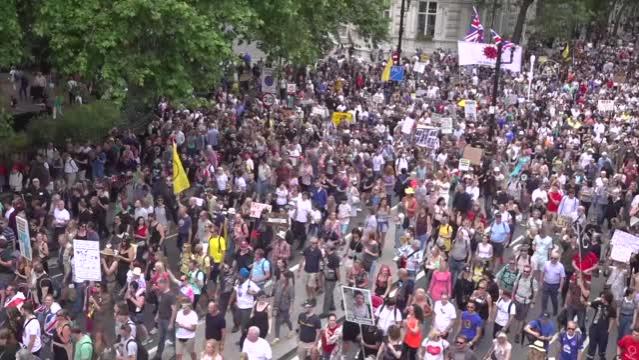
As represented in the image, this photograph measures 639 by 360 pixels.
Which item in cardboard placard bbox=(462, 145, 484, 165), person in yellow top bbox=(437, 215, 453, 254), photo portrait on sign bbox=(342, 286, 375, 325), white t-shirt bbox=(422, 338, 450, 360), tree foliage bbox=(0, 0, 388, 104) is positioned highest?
tree foliage bbox=(0, 0, 388, 104)

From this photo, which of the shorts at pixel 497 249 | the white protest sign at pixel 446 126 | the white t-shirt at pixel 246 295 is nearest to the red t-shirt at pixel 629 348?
the shorts at pixel 497 249

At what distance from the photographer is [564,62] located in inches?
1892

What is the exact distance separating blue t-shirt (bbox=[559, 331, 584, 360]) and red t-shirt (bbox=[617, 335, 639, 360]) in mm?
554

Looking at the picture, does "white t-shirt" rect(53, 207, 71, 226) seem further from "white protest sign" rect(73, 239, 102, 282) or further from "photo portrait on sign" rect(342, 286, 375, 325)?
"photo portrait on sign" rect(342, 286, 375, 325)

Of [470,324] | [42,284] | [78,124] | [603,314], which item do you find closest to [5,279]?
[42,284]

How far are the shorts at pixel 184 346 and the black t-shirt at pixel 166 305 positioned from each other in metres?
0.38

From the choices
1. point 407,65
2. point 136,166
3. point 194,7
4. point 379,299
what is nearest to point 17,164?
point 136,166

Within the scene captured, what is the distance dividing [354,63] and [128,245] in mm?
27454

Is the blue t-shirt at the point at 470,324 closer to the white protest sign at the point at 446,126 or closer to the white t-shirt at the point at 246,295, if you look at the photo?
the white t-shirt at the point at 246,295

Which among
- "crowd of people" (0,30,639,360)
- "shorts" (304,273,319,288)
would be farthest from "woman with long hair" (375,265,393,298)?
"shorts" (304,273,319,288)

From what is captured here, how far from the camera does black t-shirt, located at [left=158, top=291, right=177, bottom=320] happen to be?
13.1m

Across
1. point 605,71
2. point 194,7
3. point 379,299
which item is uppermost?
point 194,7

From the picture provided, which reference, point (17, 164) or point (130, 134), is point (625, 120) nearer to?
point (130, 134)

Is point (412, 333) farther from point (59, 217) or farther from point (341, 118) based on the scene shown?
point (341, 118)
